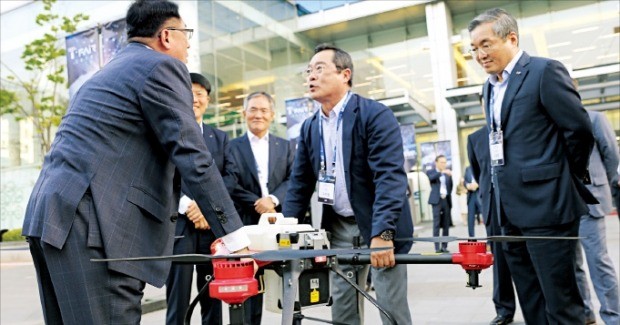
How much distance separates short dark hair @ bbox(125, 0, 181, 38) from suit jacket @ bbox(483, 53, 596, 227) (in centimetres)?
162

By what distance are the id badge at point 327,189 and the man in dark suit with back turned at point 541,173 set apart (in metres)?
0.81

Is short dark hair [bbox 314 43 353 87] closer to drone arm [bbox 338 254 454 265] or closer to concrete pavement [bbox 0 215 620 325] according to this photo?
drone arm [bbox 338 254 454 265]

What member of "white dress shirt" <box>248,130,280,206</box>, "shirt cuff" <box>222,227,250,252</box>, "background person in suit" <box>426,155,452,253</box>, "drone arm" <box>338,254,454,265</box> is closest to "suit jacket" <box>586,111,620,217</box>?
"white dress shirt" <box>248,130,280,206</box>

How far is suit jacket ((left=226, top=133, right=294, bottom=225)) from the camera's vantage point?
4.19 m

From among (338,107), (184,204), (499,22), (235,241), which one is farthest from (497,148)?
(184,204)

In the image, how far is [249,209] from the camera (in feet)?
13.9

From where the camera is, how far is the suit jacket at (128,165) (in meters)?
1.93

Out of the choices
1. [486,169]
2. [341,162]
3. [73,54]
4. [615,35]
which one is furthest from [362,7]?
[341,162]

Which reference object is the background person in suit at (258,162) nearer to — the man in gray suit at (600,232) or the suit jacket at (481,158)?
the suit jacket at (481,158)

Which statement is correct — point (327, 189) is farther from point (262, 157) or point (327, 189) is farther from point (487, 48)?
point (262, 157)

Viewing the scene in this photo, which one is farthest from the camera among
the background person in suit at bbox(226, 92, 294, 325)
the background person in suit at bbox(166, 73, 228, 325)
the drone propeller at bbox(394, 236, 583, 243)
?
the background person in suit at bbox(226, 92, 294, 325)

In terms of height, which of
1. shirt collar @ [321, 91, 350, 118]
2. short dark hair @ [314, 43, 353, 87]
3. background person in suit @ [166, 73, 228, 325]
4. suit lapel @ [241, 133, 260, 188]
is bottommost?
background person in suit @ [166, 73, 228, 325]

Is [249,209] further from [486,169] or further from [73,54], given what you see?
[73,54]

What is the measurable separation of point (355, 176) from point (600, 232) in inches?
95.4
